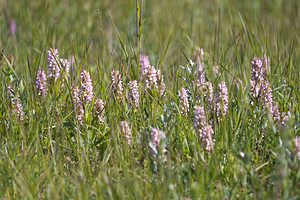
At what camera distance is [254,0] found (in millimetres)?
6723

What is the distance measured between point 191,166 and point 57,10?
4.44 meters

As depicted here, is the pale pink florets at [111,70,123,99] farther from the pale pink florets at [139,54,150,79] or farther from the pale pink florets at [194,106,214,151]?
the pale pink florets at [194,106,214,151]

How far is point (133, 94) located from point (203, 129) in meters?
0.57

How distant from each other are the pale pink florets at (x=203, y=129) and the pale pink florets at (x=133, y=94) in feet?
1.65

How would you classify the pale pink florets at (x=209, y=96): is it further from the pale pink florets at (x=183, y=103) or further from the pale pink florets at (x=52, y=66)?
the pale pink florets at (x=52, y=66)

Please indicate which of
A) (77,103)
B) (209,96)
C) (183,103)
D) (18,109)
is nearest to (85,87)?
(77,103)

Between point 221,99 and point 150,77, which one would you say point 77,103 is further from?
point 221,99

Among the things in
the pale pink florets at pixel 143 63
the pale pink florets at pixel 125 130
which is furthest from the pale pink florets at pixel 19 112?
the pale pink florets at pixel 143 63

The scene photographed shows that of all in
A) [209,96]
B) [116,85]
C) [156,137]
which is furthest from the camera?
[116,85]

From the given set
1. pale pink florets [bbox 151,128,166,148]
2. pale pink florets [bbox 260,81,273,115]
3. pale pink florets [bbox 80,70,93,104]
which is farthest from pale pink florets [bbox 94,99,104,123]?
pale pink florets [bbox 260,81,273,115]

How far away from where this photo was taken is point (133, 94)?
7.86ft

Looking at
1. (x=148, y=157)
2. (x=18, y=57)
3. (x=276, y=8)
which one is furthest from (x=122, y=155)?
(x=276, y=8)

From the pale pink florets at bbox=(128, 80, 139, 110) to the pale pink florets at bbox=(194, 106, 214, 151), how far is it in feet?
1.65

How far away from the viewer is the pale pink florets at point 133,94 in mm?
2375
